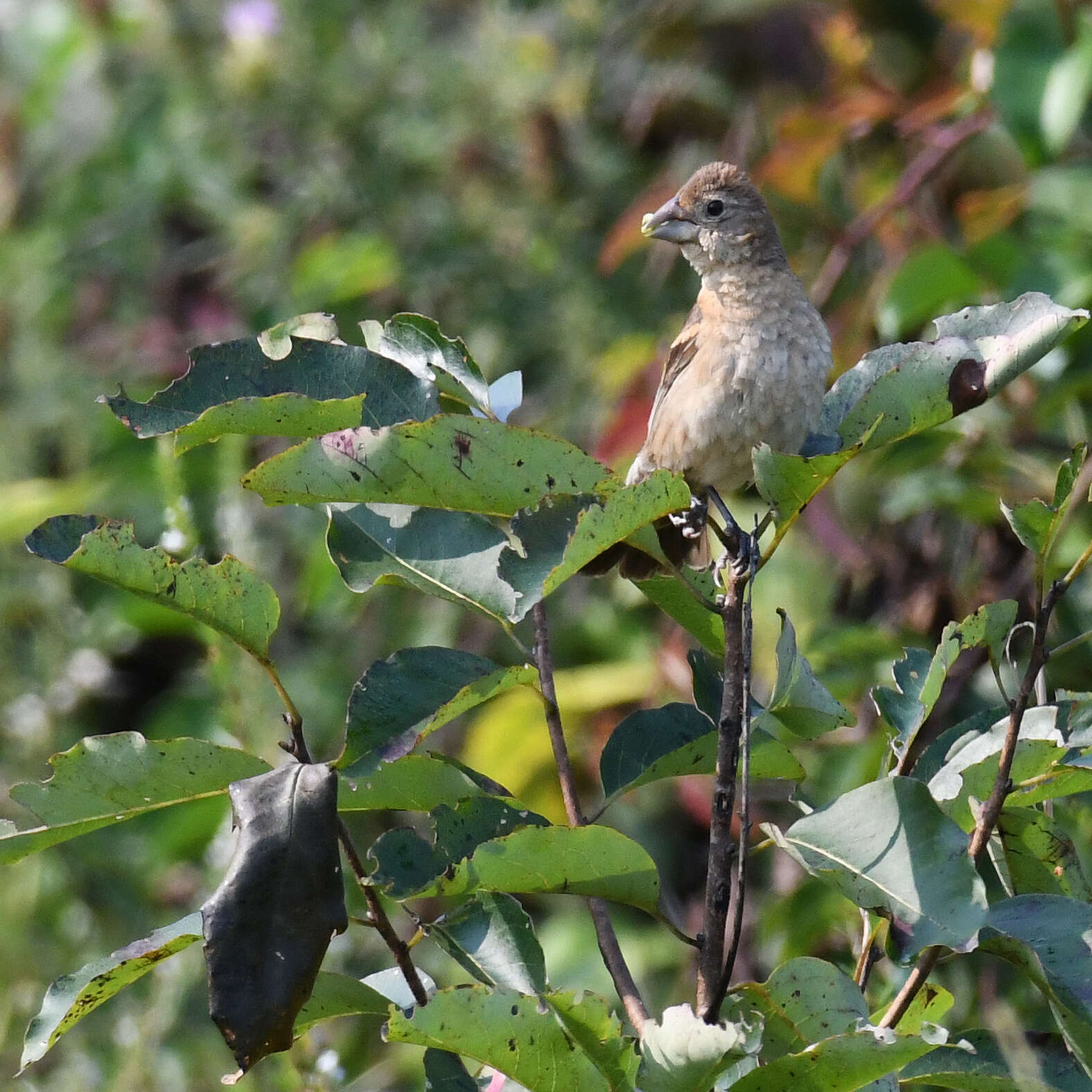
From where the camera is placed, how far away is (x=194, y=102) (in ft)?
15.4

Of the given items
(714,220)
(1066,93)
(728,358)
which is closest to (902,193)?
(1066,93)

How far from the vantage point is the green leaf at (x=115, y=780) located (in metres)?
1.14

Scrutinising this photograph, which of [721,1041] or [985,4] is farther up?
[985,4]

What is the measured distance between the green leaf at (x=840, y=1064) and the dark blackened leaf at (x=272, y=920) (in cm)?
34

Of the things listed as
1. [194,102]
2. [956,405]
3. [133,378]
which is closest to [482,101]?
[194,102]

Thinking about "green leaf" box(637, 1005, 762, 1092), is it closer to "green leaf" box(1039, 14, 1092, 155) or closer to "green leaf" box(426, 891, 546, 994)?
"green leaf" box(426, 891, 546, 994)

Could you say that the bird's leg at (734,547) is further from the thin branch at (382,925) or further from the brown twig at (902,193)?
the brown twig at (902,193)

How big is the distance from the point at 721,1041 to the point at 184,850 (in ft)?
9.65

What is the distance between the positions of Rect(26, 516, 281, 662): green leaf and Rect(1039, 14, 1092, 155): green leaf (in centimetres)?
239

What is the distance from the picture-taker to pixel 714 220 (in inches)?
105

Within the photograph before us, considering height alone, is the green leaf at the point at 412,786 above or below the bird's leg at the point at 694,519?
below

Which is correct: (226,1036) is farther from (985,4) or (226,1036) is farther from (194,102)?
(194,102)

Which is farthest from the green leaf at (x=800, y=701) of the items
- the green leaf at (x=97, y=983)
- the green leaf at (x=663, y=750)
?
the green leaf at (x=97, y=983)

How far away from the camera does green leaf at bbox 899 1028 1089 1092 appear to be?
1191mm
